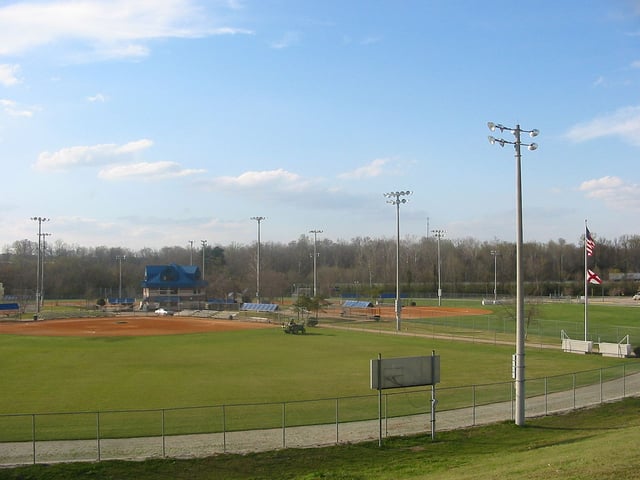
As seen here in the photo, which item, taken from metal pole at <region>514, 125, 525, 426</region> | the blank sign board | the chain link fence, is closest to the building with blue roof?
the chain link fence

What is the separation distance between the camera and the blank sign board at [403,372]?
21172 millimetres

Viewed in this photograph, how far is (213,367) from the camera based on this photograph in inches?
1725

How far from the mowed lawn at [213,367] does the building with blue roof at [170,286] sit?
219 feet

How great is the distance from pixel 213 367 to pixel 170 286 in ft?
313

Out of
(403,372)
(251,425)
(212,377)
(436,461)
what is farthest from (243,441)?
(212,377)

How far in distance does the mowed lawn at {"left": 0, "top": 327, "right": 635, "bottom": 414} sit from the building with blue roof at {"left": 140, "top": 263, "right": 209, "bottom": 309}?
2627 inches

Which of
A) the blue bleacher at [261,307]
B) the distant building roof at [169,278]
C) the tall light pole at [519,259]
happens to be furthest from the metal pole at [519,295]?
the distant building roof at [169,278]

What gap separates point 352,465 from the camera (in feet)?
61.1

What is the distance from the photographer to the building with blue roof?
440ft

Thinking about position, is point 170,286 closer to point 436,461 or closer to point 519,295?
point 519,295

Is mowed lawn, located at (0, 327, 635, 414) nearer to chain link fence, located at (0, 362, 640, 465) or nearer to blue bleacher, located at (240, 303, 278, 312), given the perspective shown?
chain link fence, located at (0, 362, 640, 465)

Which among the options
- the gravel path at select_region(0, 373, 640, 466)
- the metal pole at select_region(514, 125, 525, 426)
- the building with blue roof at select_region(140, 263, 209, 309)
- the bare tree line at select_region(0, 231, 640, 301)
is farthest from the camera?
the bare tree line at select_region(0, 231, 640, 301)

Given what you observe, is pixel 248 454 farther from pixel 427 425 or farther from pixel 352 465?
pixel 427 425

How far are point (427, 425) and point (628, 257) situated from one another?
631ft
